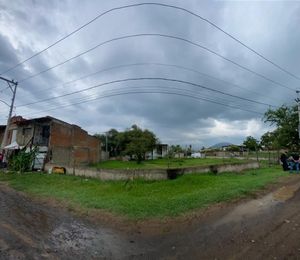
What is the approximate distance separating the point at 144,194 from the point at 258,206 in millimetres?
4707

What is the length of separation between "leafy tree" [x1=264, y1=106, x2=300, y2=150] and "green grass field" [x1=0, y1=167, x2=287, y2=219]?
18138mm

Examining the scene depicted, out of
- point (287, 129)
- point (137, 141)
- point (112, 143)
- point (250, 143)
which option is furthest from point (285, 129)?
point (250, 143)

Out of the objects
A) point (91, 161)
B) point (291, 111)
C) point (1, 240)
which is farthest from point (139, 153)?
point (1, 240)

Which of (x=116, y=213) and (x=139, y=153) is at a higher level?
(x=139, y=153)

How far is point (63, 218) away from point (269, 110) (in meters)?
31.5

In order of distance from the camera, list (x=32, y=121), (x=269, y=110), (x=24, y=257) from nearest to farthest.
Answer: (x=24, y=257), (x=32, y=121), (x=269, y=110)

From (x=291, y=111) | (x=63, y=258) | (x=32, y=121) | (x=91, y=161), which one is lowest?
(x=63, y=258)

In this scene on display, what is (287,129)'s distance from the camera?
29594mm

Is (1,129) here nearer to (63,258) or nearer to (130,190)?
(130,190)

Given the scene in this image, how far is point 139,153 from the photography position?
4084 centimetres

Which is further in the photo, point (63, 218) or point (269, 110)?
point (269, 110)

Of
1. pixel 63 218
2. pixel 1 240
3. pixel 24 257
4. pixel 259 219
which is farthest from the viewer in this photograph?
pixel 63 218

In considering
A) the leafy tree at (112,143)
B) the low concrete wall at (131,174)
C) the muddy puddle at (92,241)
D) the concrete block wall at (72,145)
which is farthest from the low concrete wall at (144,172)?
the leafy tree at (112,143)

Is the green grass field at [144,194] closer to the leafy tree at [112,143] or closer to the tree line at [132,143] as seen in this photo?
the tree line at [132,143]
